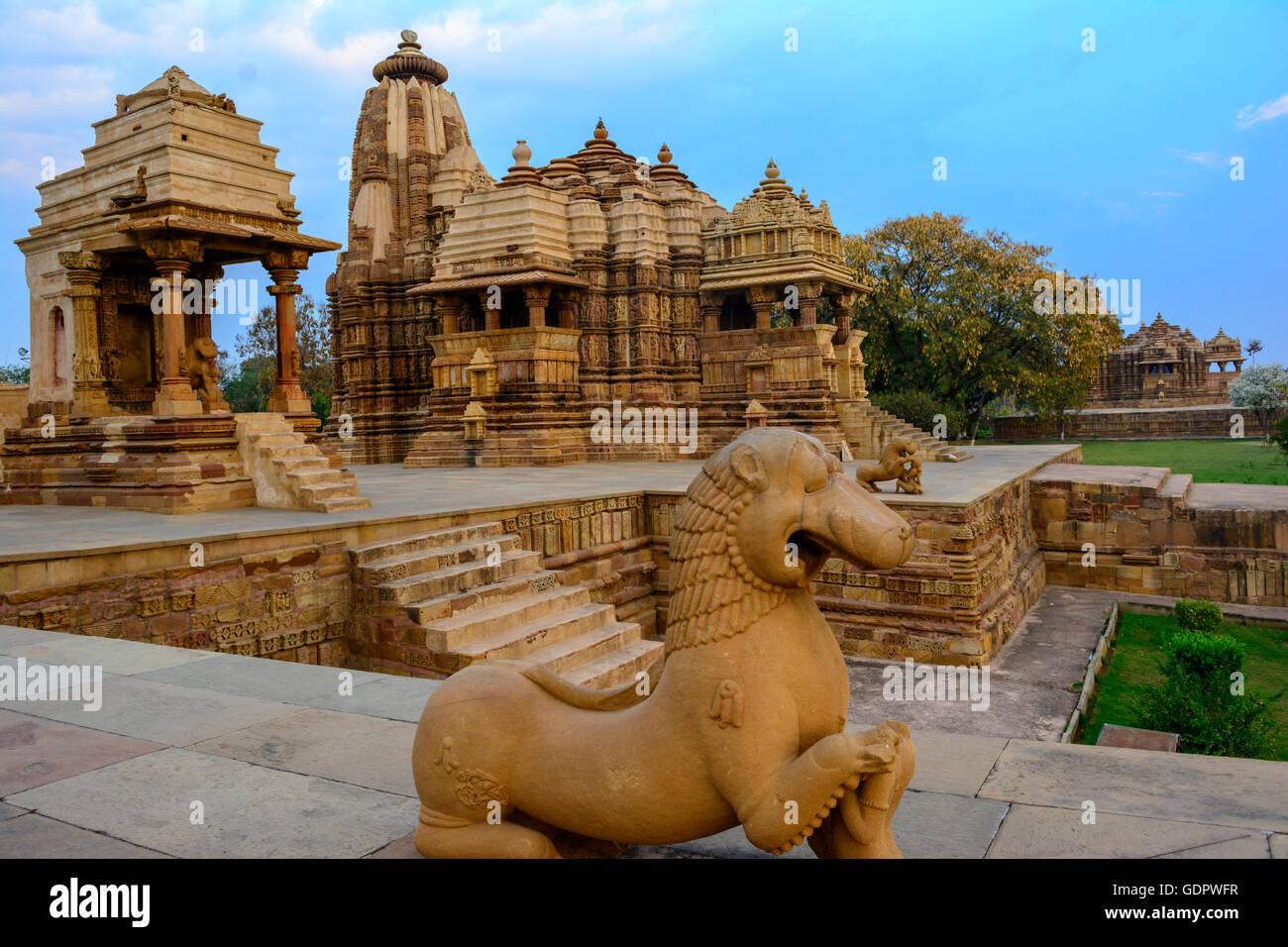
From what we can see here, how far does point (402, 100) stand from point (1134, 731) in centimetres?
2279

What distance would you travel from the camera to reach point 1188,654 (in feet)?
23.3

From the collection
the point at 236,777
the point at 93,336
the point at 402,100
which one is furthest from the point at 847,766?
the point at 402,100

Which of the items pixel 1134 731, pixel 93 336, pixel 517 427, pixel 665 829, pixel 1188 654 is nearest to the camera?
pixel 665 829

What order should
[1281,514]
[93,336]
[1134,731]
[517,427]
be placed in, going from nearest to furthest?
1. [1134,731]
2. [93,336]
3. [1281,514]
4. [517,427]

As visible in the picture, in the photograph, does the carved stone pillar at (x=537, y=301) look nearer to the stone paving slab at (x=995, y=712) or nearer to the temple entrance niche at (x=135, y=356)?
the temple entrance niche at (x=135, y=356)

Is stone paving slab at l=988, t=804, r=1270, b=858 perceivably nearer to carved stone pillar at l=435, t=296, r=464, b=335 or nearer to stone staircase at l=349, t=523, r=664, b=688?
stone staircase at l=349, t=523, r=664, b=688

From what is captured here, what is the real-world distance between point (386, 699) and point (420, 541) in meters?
4.01

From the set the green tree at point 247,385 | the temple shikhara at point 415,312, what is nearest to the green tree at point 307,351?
the green tree at point 247,385

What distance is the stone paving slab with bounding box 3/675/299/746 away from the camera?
3.73 metres

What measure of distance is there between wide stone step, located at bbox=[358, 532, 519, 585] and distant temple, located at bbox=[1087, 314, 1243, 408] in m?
41.6

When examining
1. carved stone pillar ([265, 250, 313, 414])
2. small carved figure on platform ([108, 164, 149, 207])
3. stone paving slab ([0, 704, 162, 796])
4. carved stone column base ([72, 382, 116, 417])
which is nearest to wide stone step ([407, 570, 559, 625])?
stone paving slab ([0, 704, 162, 796])

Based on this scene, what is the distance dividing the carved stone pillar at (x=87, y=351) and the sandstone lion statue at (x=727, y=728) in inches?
409

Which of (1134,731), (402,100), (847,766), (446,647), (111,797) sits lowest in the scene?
(1134,731)

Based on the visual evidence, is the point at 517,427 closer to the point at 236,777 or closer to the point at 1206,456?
the point at 236,777
